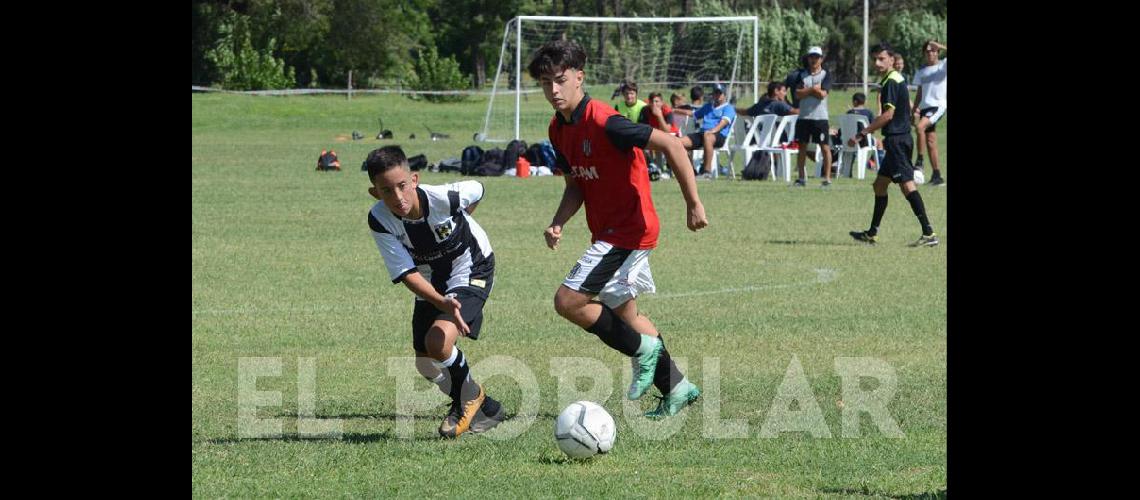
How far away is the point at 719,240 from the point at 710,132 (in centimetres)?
959

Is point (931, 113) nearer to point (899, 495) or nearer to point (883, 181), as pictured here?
point (883, 181)

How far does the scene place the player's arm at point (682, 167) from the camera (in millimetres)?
6789

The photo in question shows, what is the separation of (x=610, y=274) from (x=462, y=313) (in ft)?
2.75

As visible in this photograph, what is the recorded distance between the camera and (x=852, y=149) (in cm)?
2550

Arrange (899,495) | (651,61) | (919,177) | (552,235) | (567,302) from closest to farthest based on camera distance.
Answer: (899,495), (567,302), (552,235), (919,177), (651,61)

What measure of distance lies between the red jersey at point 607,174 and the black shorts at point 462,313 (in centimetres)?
A: 69

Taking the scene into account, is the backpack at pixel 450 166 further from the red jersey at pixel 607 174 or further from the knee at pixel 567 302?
the knee at pixel 567 302

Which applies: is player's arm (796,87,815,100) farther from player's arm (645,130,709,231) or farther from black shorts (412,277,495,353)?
black shorts (412,277,495,353)

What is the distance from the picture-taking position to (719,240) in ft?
51.5

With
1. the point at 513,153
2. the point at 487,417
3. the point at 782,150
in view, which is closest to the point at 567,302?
the point at 487,417

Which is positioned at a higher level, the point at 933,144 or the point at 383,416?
the point at 933,144

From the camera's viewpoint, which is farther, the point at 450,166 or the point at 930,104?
the point at 450,166
